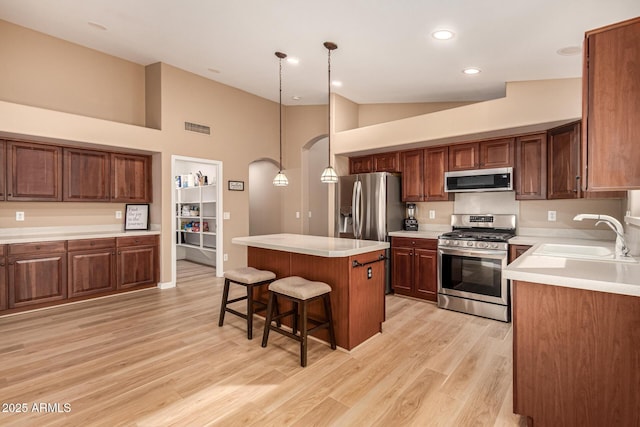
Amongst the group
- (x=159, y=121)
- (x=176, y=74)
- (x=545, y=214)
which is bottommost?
(x=545, y=214)

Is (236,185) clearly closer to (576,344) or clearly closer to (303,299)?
(303,299)

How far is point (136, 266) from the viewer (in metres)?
4.77

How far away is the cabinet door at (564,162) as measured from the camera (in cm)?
338

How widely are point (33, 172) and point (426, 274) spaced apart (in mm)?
5068

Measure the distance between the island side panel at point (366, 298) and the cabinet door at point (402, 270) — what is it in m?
1.33

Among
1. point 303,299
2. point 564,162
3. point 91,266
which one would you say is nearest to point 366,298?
→ point 303,299

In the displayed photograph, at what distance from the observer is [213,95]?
551 centimetres

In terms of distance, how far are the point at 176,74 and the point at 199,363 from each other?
4.23 metres

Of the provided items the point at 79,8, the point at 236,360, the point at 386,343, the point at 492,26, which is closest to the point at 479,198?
the point at 492,26

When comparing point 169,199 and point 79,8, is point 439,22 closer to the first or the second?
point 79,8

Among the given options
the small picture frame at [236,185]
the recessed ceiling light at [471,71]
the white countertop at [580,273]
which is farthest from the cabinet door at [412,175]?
the small picture frame at [236,185]

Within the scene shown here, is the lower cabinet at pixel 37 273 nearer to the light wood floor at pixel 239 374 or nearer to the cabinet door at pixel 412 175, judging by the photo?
the light wood floor at pixel 239 374

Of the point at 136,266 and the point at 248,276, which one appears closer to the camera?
the point at 248,276

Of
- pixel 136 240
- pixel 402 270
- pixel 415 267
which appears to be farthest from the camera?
pixel 136 240
